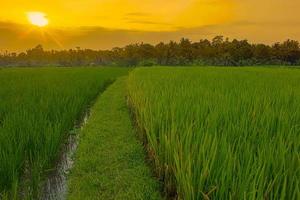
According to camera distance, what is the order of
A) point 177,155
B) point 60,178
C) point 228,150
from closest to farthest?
point 228,150 → point 177,155 → point 60,178

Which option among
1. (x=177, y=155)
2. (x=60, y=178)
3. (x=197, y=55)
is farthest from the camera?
(x=197, y=55)

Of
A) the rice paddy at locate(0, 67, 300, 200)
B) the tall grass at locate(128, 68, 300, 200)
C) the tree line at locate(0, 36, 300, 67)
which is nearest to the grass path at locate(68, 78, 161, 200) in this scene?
the rice paddy at locate(0, 67, 300, 200)

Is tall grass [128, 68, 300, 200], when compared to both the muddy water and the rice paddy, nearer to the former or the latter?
the rice paddy

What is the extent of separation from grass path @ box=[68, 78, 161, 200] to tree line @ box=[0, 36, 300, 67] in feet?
121

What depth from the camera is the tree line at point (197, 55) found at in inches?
1916

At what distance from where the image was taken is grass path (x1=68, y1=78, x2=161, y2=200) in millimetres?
2756

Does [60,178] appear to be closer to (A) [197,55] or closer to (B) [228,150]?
(B) [228,150]

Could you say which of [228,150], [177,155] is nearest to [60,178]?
[177,155]

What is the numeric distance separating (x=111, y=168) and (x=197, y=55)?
55.0 meters

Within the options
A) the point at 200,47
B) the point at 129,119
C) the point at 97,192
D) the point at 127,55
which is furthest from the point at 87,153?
the point at 127,55

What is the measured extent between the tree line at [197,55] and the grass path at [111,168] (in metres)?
37.0

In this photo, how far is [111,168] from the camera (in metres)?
3.31

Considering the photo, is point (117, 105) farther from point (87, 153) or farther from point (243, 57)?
point (243, 57)

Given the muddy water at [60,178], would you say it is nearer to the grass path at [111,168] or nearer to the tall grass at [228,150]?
the grass path at [111,168]
